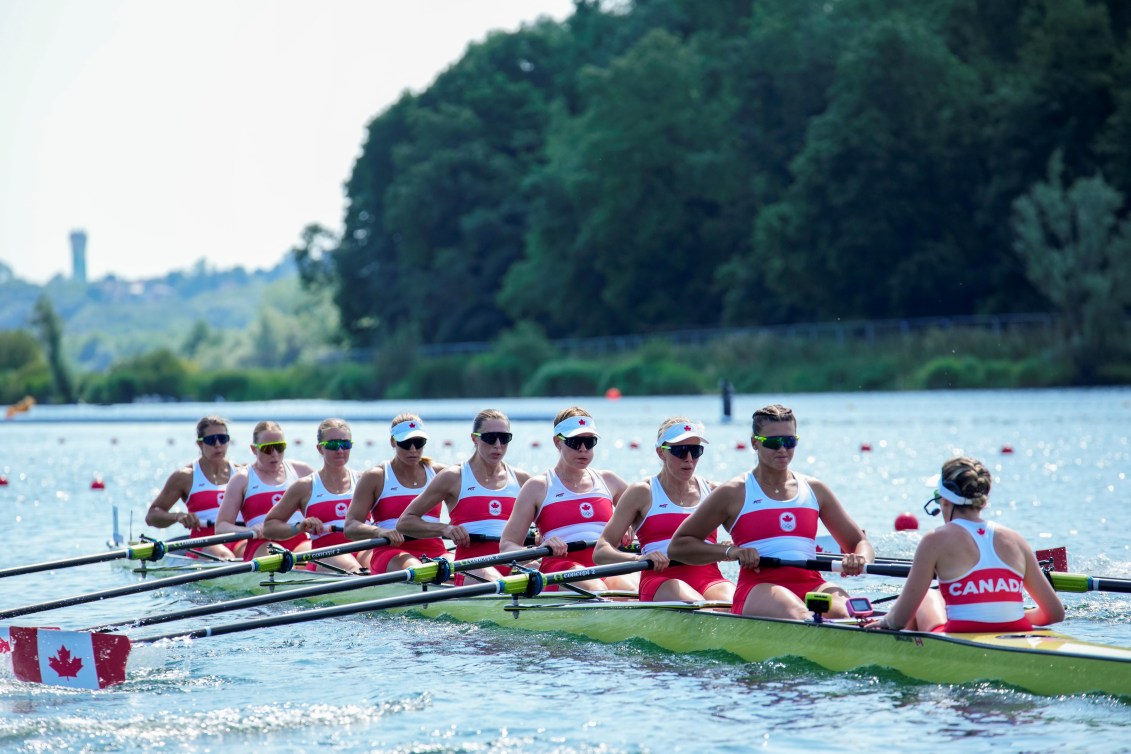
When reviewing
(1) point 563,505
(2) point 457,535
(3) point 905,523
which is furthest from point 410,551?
(3) point 905,523

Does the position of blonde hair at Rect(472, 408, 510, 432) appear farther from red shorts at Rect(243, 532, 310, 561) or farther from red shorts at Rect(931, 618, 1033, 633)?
red shorts at Rect(931, 618, 1033, 633)

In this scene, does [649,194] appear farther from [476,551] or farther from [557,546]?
[557,546]

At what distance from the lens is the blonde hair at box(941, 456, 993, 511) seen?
7426 mm

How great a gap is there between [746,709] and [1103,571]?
556cm

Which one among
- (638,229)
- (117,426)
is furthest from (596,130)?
(117,426)

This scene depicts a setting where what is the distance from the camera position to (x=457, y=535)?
10.8 metres

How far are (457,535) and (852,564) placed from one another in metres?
3.32

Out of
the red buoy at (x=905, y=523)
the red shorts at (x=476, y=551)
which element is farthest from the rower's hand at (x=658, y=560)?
the red buoy at (x=905, y=523)

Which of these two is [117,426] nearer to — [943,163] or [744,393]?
[744,393]

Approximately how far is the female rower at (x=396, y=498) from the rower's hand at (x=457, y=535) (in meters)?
0.49

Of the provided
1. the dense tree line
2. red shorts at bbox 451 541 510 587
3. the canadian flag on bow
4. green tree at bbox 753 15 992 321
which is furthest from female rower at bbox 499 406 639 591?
green tree at bbox 753 15 992 321

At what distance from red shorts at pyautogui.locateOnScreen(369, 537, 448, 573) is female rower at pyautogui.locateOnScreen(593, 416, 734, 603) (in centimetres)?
232

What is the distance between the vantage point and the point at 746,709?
804cm

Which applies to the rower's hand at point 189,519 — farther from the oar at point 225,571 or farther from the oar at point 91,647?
the oar at point 91,647
